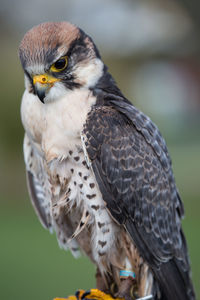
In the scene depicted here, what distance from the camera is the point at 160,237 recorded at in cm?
317

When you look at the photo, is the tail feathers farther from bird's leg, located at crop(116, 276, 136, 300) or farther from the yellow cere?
the yellow cere

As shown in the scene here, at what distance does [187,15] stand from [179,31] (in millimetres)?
2317

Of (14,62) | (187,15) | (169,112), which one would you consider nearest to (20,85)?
(14,62)

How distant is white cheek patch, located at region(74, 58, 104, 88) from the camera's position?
2.96m

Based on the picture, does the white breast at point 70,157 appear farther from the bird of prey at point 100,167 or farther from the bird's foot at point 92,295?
the bird's foot at point 92,295

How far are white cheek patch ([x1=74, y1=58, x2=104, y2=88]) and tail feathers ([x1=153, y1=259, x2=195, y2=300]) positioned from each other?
52.4 inches

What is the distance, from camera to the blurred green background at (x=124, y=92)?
287 inches

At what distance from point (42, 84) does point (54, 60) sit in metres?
0.16

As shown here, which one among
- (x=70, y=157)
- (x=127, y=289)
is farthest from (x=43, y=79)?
(x=127, y=289)

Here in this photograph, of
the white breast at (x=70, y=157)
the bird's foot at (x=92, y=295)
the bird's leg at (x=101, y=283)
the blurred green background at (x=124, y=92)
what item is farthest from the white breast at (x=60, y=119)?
the blurred green background at (x=124, y=92)

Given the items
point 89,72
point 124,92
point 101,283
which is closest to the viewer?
point 89,72

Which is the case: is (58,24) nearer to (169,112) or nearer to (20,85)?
(20,85)

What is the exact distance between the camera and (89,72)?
304cm

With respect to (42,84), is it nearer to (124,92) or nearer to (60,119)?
(60,119)
